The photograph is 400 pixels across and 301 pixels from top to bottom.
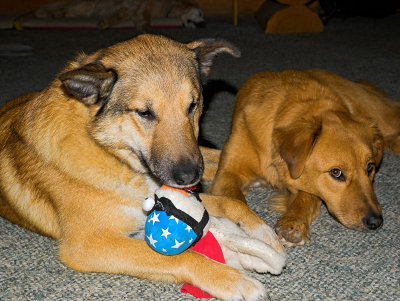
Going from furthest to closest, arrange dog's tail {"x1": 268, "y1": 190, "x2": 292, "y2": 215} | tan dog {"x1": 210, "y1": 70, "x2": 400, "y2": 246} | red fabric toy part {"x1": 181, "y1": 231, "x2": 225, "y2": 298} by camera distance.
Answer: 1. dog's tail {"x1": 268, "y1": 190, "x2": 292, "y2": 215}
2. tan dog {"x1": 210, "y1": 70, "x2": 400, "y2": 246}
3. red fabric toy part {"x1": 181, "y1": 231, "x2": 225, "y2": 298}

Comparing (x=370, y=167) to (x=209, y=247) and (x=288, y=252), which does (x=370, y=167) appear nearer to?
(x=288, y=252)

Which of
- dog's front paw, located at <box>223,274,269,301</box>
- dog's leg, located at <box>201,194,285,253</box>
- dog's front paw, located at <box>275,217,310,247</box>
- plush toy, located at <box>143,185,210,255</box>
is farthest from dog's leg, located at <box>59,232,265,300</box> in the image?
dog's front paw, located at <box>275,217,310,247</box>

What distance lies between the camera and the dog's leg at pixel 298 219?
2501mm

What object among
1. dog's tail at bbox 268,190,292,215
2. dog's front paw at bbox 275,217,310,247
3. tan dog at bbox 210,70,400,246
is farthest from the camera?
dog's tail at bbox 268,190,292,215

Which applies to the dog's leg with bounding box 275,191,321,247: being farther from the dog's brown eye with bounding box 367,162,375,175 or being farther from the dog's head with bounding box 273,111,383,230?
the dog's brown eye with bounding box 367,162,375,175

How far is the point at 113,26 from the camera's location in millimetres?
8188

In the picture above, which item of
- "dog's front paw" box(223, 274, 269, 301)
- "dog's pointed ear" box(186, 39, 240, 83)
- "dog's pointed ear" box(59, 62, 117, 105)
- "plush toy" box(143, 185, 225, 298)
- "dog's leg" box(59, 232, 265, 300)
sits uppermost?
"dog's pointed ear" box(59, 62, 117, 105)

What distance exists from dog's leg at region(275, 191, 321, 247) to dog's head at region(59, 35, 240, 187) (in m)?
0.65

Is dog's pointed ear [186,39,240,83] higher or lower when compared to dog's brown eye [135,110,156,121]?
higher

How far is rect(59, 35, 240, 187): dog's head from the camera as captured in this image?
2.21 metres

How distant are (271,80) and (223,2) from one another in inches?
249

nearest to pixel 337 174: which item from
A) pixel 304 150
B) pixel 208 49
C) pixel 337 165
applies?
pixel 337 165

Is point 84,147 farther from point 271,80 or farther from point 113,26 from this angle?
point 113,26

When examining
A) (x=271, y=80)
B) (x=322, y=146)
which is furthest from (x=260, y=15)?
(x=322, y=146)
